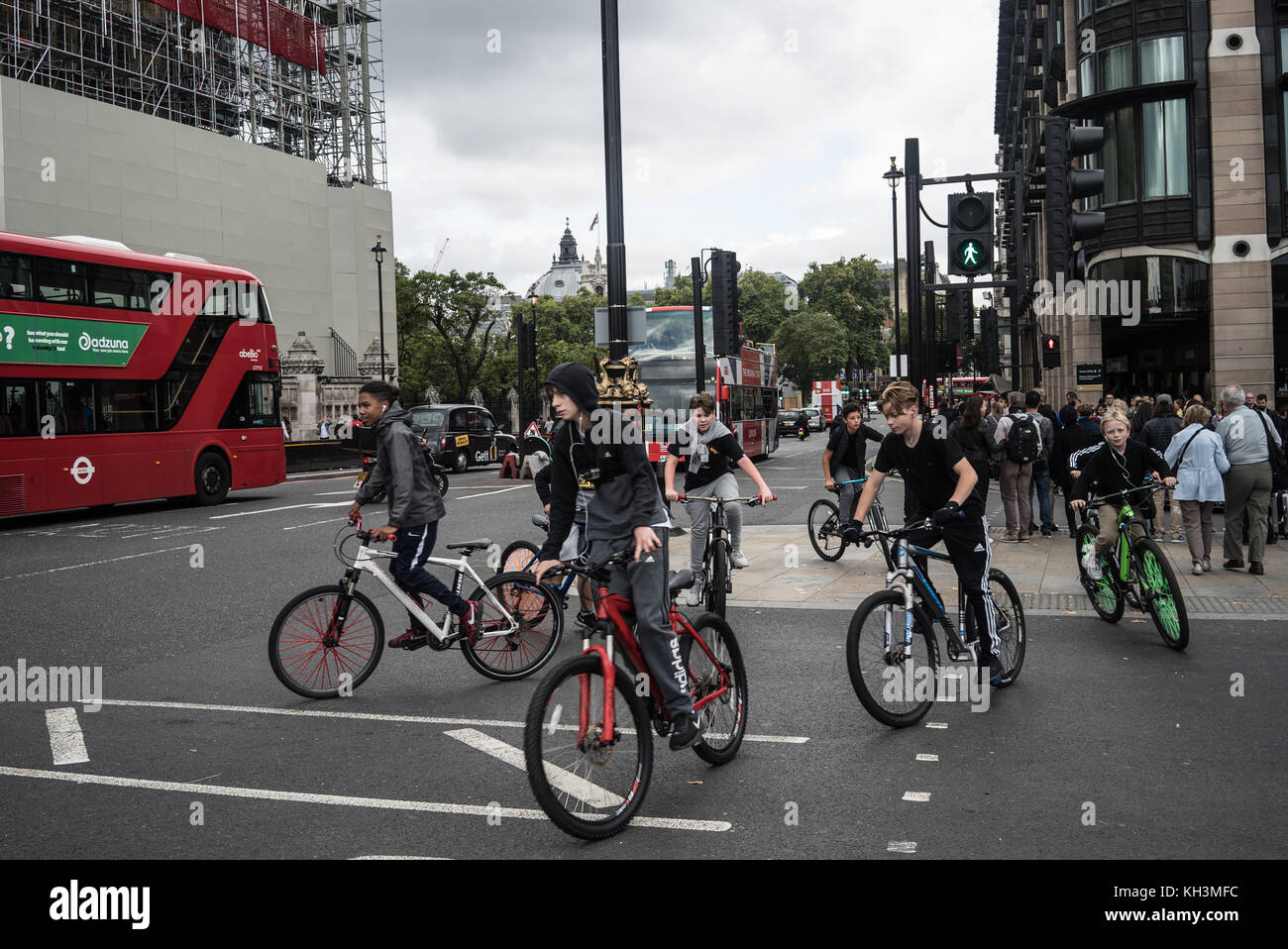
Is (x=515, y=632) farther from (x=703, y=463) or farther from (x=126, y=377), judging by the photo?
(x=126, y=377)

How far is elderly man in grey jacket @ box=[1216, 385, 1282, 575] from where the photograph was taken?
1141 cm

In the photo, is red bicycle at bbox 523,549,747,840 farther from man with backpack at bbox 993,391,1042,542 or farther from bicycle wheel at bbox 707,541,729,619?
man with backpack at bbox 993,391,1042,542

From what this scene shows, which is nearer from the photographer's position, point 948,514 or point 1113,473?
point 948,514

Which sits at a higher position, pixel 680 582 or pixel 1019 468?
pixel 1019 468

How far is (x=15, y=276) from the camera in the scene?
17.2 metres

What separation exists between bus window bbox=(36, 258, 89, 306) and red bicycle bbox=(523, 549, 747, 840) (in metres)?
15.5

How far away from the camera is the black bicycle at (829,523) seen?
12914 mm

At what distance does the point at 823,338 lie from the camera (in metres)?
90.1

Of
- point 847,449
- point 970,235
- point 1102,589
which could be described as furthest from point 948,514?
point 847,449

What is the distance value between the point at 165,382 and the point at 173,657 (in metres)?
13.0

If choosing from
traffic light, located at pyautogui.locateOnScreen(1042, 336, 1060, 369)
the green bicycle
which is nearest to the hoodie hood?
the green bicycle

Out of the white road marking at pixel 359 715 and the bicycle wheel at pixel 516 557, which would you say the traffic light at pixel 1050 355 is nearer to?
the bicycle wheel at pixel 516 557

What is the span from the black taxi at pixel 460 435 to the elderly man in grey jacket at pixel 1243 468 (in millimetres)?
21789

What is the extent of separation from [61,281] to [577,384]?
621 inches
